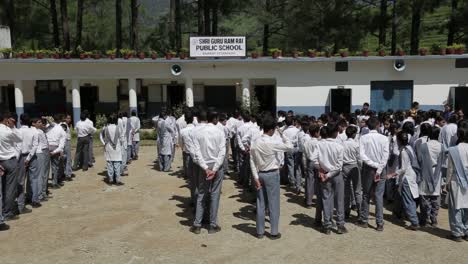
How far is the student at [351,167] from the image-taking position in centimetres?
751

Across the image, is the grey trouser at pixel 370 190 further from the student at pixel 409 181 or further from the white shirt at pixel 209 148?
the white shirt at pixel 209 148

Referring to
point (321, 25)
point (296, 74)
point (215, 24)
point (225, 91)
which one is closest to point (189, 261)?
point (296, 74)

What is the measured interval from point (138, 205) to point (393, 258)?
4807 millimetres

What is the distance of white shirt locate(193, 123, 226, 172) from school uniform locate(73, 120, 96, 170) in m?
5.81

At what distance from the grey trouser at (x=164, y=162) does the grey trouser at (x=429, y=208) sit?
6.78m

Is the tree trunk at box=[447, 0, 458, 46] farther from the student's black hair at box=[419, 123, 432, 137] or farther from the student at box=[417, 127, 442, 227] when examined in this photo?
the student at box=[417, 127, 442, 227]

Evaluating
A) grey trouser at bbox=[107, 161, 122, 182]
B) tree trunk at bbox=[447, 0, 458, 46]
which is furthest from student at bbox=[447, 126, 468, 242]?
tree trunk at bbox=[447, 0, 458, 46]

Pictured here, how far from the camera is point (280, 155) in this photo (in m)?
6.88

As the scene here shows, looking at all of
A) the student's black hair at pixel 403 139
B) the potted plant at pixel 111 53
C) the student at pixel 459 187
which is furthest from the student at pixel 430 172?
the potted plant at pixel 111 53

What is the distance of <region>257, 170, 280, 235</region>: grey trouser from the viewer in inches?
267

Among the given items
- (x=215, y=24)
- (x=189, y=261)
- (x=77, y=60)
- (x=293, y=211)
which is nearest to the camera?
(x=189, y=261)

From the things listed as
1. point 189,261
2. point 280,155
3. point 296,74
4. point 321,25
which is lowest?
point 189,261

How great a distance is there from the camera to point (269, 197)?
6805 mm

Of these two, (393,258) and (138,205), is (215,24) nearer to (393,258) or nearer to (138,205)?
(138,205)
